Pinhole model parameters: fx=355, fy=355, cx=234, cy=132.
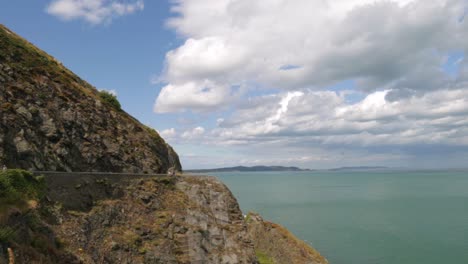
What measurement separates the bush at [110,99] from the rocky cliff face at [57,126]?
3.75 feet

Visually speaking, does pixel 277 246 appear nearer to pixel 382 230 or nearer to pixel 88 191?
pixel 88 191

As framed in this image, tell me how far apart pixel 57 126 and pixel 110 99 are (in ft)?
43.0

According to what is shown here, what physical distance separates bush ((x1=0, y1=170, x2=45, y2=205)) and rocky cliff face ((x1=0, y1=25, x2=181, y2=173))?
7.34 metres

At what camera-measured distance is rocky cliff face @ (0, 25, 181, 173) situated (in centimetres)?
3228

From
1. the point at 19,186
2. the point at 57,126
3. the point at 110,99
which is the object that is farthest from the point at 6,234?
the point at 110,99

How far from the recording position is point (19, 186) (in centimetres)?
2205

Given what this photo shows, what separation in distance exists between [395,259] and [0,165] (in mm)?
68521

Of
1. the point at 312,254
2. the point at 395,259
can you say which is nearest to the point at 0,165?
the point at 312,254

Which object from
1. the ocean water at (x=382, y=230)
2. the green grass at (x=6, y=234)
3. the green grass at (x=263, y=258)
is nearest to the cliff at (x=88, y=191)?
the green grass at (x=6, y=234)

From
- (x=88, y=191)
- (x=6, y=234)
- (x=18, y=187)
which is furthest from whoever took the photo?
(x=88, y=191)

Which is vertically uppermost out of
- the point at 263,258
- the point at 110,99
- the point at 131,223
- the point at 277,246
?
the point at 110,99

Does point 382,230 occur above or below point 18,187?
below

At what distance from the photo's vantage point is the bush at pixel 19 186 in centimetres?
2038

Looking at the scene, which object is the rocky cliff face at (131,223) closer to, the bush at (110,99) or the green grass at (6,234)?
the green grass at (6,234)
